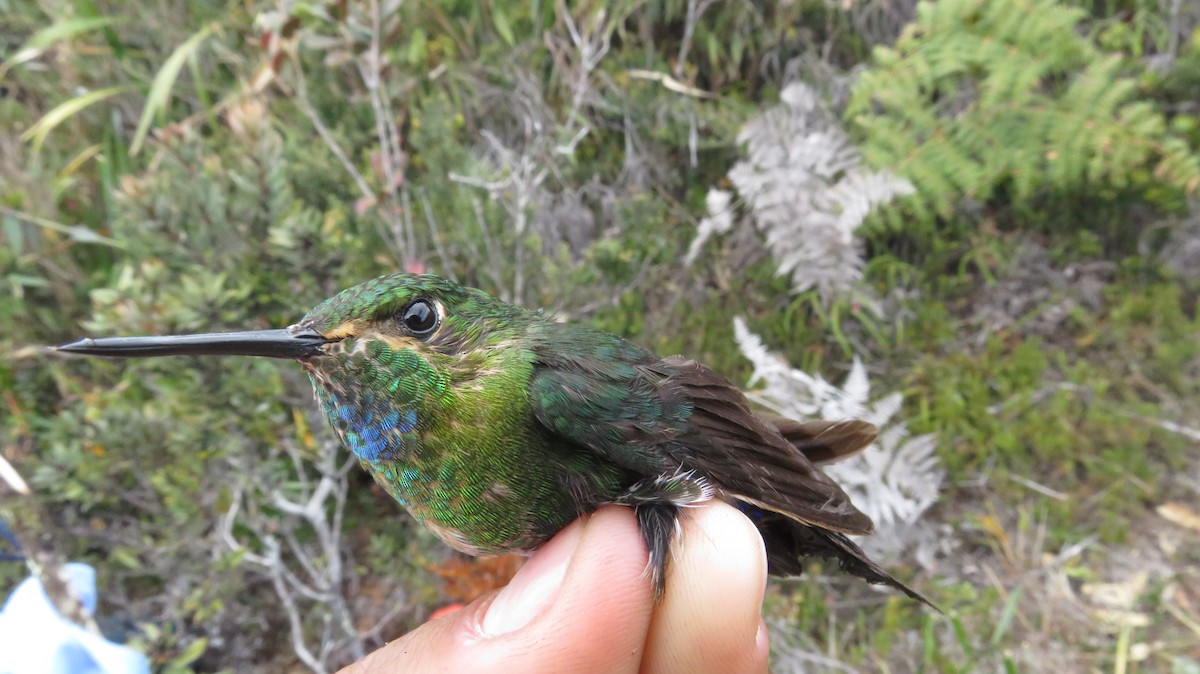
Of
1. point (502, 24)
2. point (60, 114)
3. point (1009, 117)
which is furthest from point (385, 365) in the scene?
point (60, 114)

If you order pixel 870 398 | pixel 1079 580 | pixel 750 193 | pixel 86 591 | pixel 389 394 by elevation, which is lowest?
pixel 1079 580

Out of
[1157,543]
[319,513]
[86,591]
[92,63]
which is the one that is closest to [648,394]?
[319,513]

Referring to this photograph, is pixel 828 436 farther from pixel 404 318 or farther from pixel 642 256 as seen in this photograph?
pixel 642 256

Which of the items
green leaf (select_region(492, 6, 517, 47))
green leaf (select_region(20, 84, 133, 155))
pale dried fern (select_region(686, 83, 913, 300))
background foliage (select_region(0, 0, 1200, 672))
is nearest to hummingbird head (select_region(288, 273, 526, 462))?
background foliage (select_region(0, 0, 1200, 672))

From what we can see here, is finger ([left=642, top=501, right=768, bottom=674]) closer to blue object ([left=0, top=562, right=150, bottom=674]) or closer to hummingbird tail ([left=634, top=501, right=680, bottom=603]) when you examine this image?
hummingbird tail ([left=634, top=501, right=680, bottom=603])

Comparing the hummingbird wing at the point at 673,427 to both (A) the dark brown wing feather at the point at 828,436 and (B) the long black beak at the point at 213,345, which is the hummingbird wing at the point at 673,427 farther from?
(B) the long black beak at the point at 213,345

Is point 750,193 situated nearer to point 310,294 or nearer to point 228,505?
point 310,294

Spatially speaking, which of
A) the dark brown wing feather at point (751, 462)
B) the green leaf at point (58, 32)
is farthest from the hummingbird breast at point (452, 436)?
the green leaf at point (58, 32)
